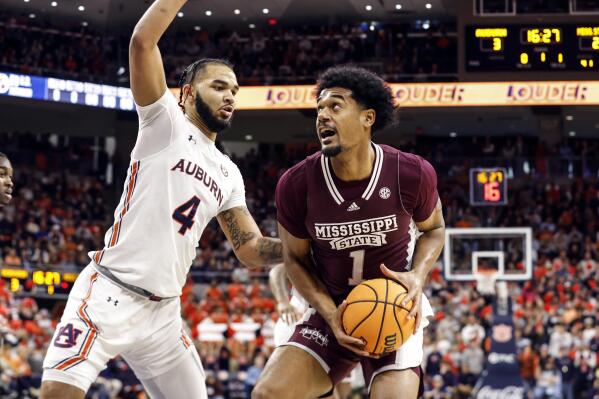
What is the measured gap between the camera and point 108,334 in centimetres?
526

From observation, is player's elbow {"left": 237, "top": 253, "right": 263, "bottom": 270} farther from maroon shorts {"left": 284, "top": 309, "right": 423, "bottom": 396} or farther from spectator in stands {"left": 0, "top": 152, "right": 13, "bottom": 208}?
spectator in stands {"left": 0, "top": 152, "right": 13, "bottom": 208}

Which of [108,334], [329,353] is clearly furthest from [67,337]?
[329,353]

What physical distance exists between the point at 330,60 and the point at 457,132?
541 centimetres

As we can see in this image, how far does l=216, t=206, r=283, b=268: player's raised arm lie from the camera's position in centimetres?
599

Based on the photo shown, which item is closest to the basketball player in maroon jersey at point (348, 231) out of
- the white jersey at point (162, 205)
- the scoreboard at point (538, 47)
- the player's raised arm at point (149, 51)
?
the white jersey at point (162, 205)

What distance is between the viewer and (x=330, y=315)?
5379 millimetres

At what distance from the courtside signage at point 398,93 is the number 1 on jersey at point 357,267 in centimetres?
1700

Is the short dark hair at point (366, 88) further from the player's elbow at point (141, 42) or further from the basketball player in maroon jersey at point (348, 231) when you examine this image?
the player's elbow at point (141, 42)

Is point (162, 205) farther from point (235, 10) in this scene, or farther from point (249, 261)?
point (235, 10)

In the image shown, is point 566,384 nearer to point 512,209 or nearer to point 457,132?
point 512,209

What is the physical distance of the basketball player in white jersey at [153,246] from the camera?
17.0ft

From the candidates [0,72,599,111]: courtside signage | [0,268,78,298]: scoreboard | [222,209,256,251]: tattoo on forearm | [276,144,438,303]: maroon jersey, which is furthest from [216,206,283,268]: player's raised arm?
[0,72,599,111]: courtside signage

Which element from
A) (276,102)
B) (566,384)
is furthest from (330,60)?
(566,384)

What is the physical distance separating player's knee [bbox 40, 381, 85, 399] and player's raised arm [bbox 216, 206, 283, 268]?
1.42 metres
